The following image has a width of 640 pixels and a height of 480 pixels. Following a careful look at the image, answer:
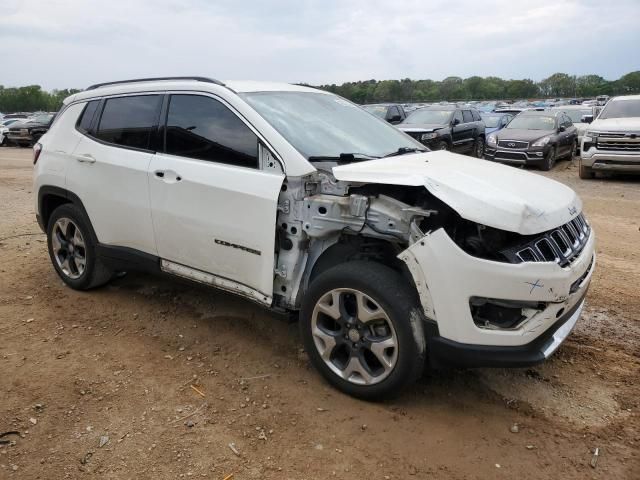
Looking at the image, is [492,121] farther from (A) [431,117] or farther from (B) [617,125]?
(B) [617,125]

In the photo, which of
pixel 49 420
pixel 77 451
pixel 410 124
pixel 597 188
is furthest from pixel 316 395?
pixel 410 124

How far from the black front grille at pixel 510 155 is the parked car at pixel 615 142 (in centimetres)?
169

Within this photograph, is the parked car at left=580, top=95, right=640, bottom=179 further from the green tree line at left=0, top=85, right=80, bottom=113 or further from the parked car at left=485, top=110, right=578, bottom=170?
the green tree line at left=0, top=85, right=80, bottom=113

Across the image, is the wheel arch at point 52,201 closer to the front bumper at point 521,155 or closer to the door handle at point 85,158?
the door handle at point 85,158

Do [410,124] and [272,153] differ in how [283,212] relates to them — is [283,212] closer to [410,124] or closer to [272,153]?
[272,153]

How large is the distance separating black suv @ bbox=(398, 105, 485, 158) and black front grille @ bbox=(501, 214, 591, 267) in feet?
34.0

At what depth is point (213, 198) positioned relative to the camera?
3.55 meters

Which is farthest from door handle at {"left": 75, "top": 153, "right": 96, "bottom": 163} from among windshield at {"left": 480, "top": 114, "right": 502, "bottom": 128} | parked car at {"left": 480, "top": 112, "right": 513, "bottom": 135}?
windshield at {"left": 480, "top": 114, "right": 502, "bottom": 128}

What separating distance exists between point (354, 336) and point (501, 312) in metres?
0.84

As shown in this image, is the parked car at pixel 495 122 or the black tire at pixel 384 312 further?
the parked car at pixel 495 122

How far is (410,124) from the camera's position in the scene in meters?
14.4

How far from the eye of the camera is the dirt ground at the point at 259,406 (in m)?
2.67

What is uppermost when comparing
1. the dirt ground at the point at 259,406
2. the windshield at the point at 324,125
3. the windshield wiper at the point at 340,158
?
the windshield at the point at 324,125

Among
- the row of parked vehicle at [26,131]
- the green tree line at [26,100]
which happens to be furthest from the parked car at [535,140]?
the green tree line at [26,100]
